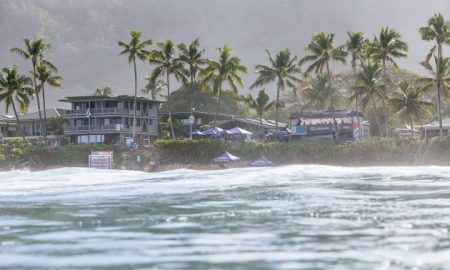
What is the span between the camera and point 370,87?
67438 mm

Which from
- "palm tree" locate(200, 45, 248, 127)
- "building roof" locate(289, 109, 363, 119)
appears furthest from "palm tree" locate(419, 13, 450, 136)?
"palm tree" locate(200, 45, 248, 127)

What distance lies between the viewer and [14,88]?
80375 mm

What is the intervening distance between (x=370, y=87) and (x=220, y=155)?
18.3 meters

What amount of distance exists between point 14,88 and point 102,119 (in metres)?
14.1

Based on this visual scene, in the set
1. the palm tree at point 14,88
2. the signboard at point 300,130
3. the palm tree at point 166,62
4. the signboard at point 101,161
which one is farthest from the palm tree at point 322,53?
the palm tree at point 14,88

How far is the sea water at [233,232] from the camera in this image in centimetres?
1069

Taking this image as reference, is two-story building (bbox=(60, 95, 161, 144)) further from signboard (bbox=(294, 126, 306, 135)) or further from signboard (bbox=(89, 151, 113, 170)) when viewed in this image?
signboard (bbox=(294, 126, 306, 135))

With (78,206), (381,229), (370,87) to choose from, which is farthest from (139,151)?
(381,229)

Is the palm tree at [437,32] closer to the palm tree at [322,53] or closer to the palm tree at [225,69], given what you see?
the palm tree at [322,53]

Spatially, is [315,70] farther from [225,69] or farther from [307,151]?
[307,151]

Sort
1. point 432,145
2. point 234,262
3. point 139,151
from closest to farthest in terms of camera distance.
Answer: point 234,262 → point 432,145 → point 139,151

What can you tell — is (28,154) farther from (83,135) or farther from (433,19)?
(433,19)

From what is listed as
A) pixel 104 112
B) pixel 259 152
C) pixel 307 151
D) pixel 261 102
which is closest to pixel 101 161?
pixel 259 152

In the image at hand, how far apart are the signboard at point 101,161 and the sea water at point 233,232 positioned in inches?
1596
